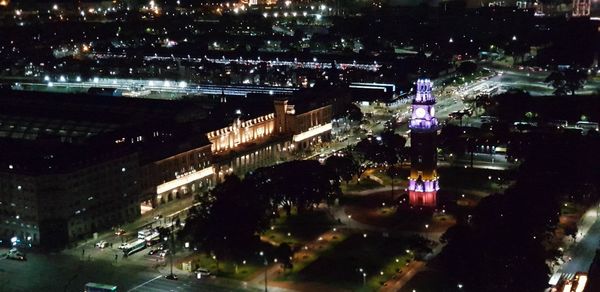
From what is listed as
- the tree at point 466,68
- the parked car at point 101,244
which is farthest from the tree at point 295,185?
the tree at point 466,68

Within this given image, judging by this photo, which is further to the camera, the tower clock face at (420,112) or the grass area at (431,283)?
the tower clock face at (420,112)

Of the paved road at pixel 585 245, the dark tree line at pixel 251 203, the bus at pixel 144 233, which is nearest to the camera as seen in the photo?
the dark tree line at pixel 251 203

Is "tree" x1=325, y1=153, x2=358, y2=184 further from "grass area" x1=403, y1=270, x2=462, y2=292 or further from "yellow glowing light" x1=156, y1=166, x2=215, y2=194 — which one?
"grass area" x1=403, y1=270, x2=462, y2=292

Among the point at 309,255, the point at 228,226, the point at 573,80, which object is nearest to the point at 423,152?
the point at 309,255

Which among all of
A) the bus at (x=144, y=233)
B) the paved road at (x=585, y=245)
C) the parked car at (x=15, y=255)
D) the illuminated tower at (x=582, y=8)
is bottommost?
the paved road at (x=585, y=245)

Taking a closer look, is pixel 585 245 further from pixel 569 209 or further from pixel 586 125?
pixel 586 125

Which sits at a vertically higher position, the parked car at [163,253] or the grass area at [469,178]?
the grass area at [469,178]

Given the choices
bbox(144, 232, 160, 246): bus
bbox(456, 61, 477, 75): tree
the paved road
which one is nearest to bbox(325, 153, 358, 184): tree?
bbox(144, 232, 160, 246): bus

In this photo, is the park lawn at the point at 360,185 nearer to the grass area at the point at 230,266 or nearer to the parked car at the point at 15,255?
the grass area at the point at 230,266
